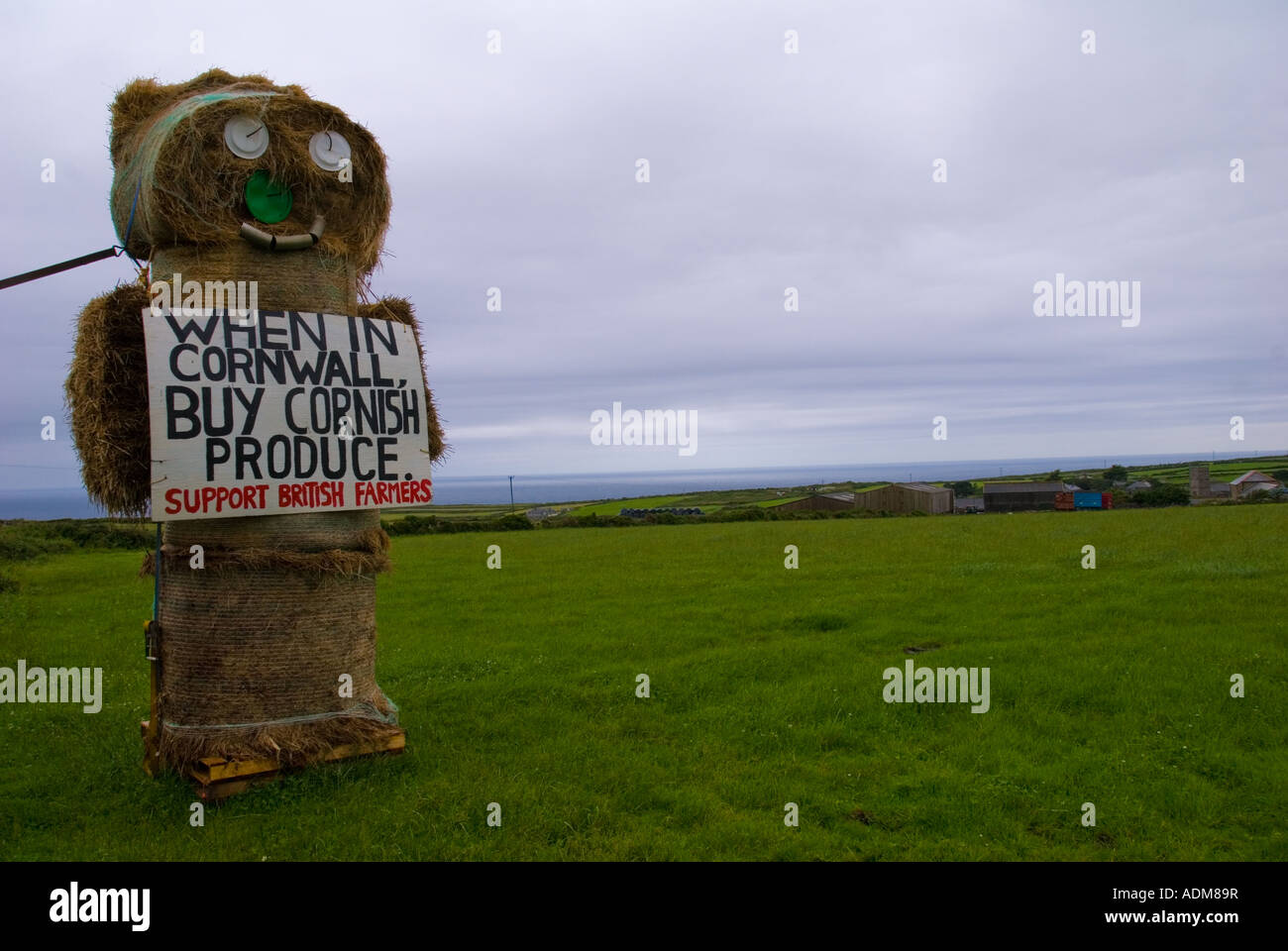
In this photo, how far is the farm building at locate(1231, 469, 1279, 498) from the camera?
6394 centimetres

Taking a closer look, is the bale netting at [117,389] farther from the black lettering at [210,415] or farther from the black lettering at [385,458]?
the black lettering at [385,458]

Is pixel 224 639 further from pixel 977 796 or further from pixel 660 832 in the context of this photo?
pixel 977 796

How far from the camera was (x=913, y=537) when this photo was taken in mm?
31922

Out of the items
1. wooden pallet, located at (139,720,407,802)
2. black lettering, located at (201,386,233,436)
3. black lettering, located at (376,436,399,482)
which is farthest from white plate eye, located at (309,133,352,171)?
wooden pallet, located at (139,720,407,802)

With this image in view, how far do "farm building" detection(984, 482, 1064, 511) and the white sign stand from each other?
211ft

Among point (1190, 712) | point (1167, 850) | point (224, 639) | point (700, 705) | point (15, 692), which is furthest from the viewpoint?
point (15, 692)

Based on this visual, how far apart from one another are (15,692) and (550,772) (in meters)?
7.78

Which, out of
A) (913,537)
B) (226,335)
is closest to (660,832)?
(226,335)

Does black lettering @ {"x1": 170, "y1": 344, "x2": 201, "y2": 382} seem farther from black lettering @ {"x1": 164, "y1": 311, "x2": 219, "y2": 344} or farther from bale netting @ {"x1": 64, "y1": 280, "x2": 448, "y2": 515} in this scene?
bale netting @ {"x1": 64, "y1": 280, "x2": 448, "y2": 515}

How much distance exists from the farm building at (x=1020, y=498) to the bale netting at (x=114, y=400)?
66024 millimetres

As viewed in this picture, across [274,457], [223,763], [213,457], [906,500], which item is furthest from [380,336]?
[906,500]

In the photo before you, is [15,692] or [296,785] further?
[15,692]

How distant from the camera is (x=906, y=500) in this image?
6381cm

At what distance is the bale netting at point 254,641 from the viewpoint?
722 centimetres
